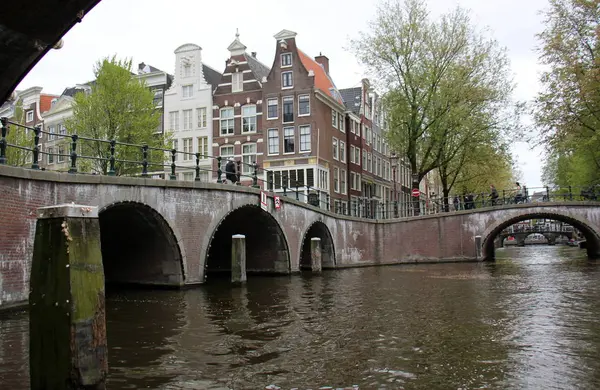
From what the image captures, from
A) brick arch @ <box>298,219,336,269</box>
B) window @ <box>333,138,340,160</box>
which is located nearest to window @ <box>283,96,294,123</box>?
window @ <box>333,138,340,160</box>

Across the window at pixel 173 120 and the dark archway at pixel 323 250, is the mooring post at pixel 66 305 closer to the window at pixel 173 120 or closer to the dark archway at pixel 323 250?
the dark archway at pixel 323 250

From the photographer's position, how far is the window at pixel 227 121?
1363 inches

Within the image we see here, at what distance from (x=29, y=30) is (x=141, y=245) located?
12784mm

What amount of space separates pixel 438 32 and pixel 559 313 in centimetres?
2332

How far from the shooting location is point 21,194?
10320 mm

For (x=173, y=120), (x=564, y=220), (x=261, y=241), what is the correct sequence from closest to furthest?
(x=261, y=241), (x=564, y=220), (x=173, y=120)

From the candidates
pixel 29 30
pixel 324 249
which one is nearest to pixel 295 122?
pixel 324 249

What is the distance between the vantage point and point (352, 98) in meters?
41.4

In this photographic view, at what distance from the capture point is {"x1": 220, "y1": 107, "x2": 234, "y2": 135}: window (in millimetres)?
34625

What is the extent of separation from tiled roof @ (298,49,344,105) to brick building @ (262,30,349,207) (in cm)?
25

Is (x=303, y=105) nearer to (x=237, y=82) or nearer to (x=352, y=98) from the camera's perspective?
(x=237, y=82)

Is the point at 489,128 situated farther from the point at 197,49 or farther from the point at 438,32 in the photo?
the point at 197,49

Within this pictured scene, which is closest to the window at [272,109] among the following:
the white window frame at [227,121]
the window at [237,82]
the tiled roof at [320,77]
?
the window at [237,82]

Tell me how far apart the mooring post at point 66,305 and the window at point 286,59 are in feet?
97.2
